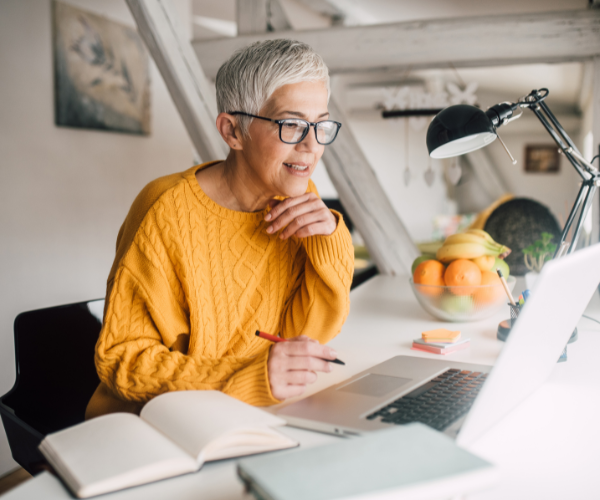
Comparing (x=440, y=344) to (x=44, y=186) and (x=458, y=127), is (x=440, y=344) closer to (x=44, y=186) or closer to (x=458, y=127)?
(x=458, y=127)

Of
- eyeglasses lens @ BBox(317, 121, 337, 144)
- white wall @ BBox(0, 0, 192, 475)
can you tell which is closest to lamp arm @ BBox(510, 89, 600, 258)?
eyeglasses lens @ BBox(317, 121, 337, 144)

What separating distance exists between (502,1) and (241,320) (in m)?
2.41

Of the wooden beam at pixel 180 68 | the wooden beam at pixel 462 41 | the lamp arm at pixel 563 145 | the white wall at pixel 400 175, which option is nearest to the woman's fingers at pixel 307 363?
the lamp arm at pixel 563 145

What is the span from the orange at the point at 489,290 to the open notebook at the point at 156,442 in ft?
2.74

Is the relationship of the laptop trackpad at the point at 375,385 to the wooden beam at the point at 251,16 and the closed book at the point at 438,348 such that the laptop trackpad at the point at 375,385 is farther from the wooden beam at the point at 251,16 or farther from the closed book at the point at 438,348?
the wooden beam at the point at 251,16

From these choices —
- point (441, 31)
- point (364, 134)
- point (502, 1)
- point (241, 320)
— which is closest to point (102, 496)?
point (241, 320)

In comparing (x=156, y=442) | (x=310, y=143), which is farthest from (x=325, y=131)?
(x=156, y=442)

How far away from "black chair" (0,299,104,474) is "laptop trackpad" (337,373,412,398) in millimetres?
656

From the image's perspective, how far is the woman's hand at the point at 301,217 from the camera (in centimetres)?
110

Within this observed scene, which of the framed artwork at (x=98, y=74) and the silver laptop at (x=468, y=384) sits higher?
the framed artwork at (x=98, y=74)

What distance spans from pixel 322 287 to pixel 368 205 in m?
1.11

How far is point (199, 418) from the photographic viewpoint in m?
0.66

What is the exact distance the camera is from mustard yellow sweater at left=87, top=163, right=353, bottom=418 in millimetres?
937

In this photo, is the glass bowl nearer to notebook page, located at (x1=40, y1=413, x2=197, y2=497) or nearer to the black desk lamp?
the black desk lamp
